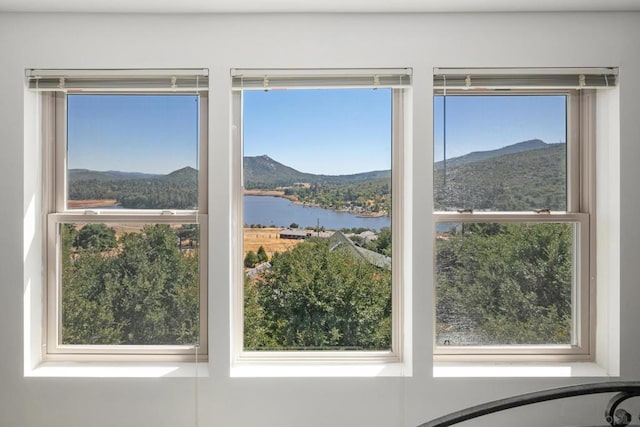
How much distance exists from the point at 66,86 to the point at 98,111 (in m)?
0.21

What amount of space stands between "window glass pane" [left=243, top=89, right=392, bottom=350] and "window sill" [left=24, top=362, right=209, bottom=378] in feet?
1.08

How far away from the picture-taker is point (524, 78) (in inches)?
102

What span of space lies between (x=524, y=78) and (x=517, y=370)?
1.52 m

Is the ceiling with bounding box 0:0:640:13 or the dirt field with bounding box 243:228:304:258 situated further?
the dirt field with bounding box 243:228:304:258

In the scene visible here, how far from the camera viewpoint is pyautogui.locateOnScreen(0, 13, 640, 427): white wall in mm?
2561

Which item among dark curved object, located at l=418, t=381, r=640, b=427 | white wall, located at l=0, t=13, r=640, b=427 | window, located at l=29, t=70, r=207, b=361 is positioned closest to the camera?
dark curved object, located at l=418, t=381, r=640, b=427

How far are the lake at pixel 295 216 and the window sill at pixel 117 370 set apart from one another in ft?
2.74

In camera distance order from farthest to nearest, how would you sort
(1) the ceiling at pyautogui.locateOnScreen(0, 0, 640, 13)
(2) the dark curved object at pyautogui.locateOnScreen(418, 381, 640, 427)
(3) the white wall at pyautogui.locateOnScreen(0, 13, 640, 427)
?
(3) the white wall at pyautogui.locateOnScreen(0, 13, 640, 427) → (1) the ceiling at pyautogui.locateOnScreen(0, 0, 640, 13) → (2) the dark curved object at pyautogui.locateOnScreen(418, 381, 640, 427)

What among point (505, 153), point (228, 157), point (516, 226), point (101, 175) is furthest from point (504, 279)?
point (101, 175)

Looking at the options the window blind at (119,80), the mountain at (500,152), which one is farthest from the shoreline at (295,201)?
the window blind at (119,80)

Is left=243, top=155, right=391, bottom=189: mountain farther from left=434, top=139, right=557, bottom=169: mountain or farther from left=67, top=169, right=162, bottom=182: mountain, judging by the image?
left=67, top=169, right=162, bottom=182: mountain

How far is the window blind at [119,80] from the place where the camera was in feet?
8.50

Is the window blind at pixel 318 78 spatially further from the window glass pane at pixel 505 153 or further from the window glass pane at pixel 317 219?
the window glass pane at pixel 505 153

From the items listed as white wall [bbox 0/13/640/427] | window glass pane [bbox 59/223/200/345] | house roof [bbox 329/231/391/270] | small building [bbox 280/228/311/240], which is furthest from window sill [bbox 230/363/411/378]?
small building [bbox 280/228/311/240]
